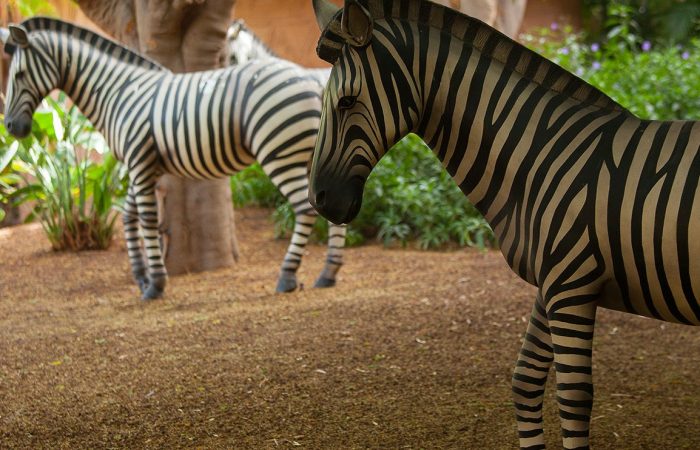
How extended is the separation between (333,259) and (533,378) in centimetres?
370

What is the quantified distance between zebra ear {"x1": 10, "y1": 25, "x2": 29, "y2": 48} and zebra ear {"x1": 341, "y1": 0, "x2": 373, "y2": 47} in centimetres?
423

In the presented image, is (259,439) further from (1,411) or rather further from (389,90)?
(389,90)

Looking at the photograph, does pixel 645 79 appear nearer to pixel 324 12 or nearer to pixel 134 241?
pixel 134 241

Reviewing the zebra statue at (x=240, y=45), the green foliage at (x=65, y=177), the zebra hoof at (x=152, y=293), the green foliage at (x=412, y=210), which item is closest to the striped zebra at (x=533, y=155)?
the zebra hoof at (x=152, y=293)

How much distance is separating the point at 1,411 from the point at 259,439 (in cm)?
127

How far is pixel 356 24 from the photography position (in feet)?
7.57

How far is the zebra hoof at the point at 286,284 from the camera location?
6059 millimetres

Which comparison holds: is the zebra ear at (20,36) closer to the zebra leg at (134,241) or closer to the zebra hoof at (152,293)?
the zebra leg at (134,241)

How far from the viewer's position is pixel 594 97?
240 centimetres

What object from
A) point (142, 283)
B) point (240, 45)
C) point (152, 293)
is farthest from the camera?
point (240, 45)

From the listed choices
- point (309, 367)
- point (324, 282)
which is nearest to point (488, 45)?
point (309, 367)

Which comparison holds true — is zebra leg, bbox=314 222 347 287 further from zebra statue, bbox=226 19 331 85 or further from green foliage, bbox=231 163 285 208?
green foliage, bbox=231 163 285 208

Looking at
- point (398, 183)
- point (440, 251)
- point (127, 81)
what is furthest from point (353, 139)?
point (398, 183)

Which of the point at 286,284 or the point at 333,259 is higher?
the point at 333,259
